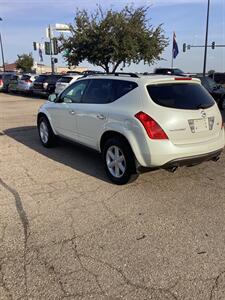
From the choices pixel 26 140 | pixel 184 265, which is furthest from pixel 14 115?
pixel 184 265

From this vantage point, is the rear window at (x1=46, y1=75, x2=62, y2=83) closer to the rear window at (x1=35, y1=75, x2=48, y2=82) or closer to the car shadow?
the rear window at (x1=35, y1=75, x2=48, y2=82)

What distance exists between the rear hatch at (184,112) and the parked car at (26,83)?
19984 millimetres

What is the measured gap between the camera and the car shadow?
605 centimetres

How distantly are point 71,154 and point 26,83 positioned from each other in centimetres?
1865

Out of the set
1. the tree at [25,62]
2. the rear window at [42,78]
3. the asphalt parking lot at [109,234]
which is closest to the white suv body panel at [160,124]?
the asphalt parking lot at [109,234]

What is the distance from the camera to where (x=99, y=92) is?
592cm

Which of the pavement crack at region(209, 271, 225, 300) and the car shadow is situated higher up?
the pavement crack at region(209, 271, 225, 300)

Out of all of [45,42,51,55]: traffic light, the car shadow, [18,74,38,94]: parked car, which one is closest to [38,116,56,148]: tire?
the car shadow

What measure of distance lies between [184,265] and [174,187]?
203 cm

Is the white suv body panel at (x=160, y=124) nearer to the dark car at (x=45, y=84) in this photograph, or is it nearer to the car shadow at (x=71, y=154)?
the car shadow at (x=71, y=154)

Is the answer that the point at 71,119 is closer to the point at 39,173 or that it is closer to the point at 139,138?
the point at 39,173

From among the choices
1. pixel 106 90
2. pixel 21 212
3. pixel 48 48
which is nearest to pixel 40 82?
pixel 48 48

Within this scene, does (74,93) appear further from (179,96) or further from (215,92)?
(215,92)

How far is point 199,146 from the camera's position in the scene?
4988 mm
